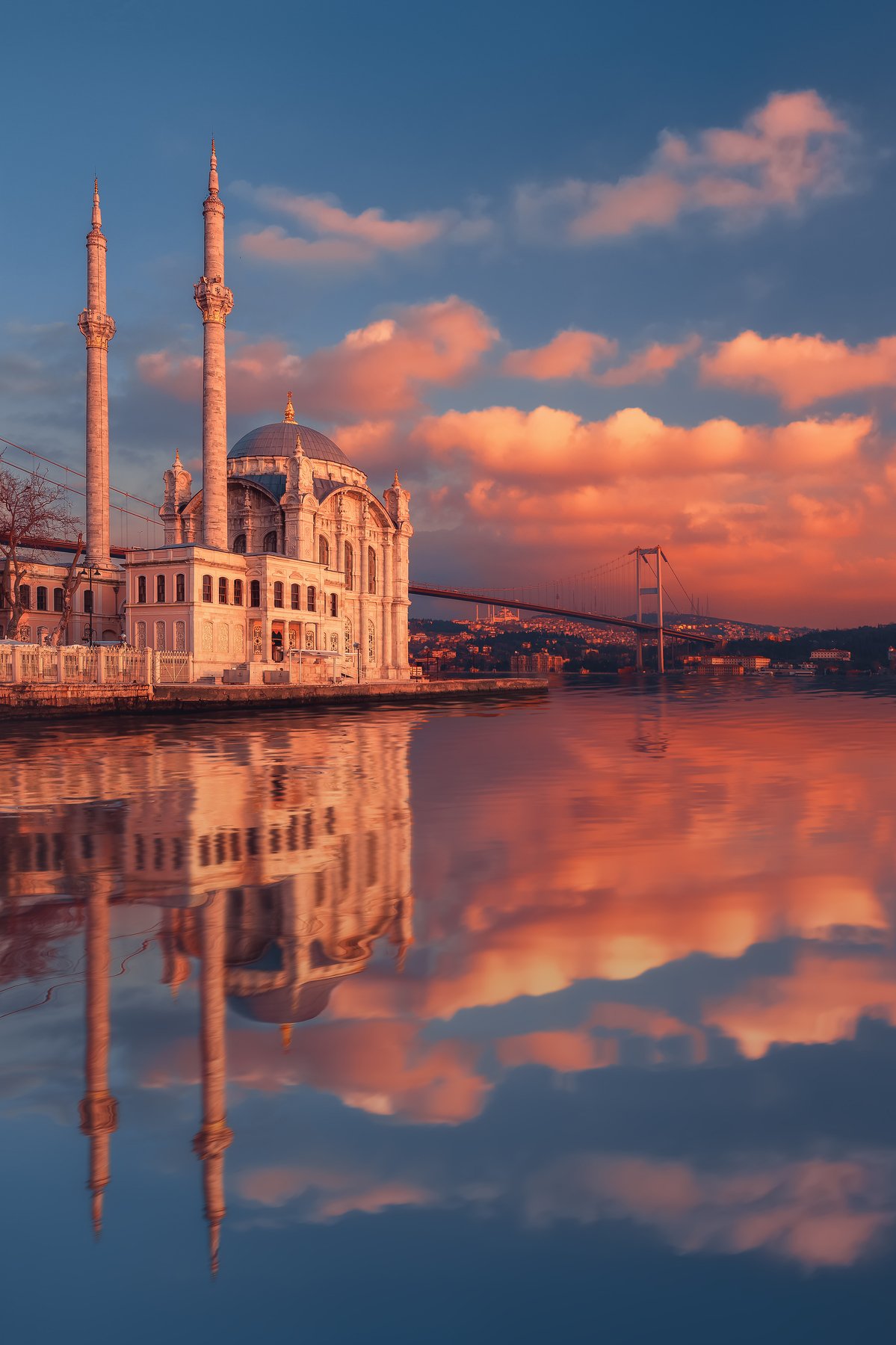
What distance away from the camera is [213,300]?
38.8m

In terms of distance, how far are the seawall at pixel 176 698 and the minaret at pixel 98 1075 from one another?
2248 centimetres

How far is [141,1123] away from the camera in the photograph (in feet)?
8.84

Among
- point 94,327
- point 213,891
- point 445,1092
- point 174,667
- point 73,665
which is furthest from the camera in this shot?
point 94,327

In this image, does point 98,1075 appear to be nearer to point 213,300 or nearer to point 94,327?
point 213,300

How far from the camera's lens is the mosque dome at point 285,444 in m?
53.6

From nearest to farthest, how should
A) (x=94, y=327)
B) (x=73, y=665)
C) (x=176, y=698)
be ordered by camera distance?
(x=73, y=665)
(x=176, y=698)
(x=94, y=327)

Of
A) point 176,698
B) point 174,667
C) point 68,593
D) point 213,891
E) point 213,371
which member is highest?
point 213,371

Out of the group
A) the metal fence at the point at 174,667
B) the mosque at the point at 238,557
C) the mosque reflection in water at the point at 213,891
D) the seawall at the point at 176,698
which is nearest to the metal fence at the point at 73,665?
the seawall at the point at 176,698

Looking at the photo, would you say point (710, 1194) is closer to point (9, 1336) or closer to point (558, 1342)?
point (558, 1342)

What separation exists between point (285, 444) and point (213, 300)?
1514 cm

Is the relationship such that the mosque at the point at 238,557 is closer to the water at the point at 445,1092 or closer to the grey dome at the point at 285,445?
the grey dome at the point at 285,445

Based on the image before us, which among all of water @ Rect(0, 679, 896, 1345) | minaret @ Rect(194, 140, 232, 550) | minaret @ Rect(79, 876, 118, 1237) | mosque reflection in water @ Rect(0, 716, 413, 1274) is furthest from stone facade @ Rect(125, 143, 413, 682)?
minaret @ Rect(79, 876, 118, 1237)

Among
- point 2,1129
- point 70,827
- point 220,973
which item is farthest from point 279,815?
point 2,1129

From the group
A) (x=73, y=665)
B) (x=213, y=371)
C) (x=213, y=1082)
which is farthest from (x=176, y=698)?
(x=213, y=1082)
